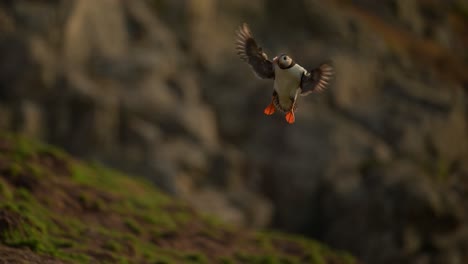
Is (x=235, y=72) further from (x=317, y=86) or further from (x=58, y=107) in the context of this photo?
(x=317, y=86)

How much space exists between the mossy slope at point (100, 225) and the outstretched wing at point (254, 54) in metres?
5.52

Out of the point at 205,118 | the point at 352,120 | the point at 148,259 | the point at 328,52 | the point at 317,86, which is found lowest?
the point at 148,259

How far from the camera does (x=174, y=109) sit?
37.9 meters

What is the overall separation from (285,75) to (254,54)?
4.09 feet

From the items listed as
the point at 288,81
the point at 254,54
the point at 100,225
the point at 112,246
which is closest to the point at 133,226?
the point at 100,225

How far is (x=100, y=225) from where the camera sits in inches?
870

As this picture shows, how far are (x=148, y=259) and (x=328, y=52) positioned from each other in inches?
944

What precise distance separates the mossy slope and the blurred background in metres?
6.05

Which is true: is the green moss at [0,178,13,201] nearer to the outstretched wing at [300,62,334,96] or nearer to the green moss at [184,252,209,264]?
the green moss at [184,252,209,264]

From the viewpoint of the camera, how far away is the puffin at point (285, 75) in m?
16.3

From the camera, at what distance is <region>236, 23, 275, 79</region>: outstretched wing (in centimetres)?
1716

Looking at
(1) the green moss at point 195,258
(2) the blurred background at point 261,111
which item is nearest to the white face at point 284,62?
(1) the green moss at point 195,258

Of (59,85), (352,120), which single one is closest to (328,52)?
(352,120)

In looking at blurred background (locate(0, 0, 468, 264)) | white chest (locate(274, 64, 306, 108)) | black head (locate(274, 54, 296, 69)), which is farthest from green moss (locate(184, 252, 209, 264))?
blurred background (locate(0, 0, 468, 264))
